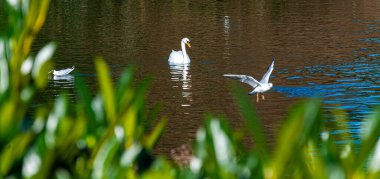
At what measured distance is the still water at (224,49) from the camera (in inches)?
934

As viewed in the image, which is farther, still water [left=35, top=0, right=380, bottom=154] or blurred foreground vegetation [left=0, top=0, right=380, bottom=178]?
still water [left=35, top=0, right=380, bottom=154]

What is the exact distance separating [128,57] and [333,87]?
8.04 meters

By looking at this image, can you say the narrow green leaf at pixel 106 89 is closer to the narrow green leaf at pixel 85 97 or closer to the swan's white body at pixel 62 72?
the narrow green leaf at pixel 85 97

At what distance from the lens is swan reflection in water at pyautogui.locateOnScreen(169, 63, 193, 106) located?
24922 mm

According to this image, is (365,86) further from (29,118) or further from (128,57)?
(29,118)

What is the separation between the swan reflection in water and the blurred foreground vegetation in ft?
72.2

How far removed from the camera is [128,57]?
105 ft

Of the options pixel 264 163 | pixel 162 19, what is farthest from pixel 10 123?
pixel 162 19

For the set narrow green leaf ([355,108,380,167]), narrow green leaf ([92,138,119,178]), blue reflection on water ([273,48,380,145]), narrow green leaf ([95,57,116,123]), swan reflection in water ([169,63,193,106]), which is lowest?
blue reflection on water ([273,48,380,145])

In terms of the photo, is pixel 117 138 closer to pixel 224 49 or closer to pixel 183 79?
pixel 183 79

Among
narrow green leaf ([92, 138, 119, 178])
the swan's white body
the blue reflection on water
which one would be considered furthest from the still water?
narrow green leaf ([92, 138, 119, 178])

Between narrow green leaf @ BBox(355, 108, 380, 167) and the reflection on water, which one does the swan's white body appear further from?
narrow green leaf @ BBox(355, 108, 380, 167)

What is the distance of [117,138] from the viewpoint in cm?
166

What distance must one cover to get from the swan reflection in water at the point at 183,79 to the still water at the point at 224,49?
29 mm
